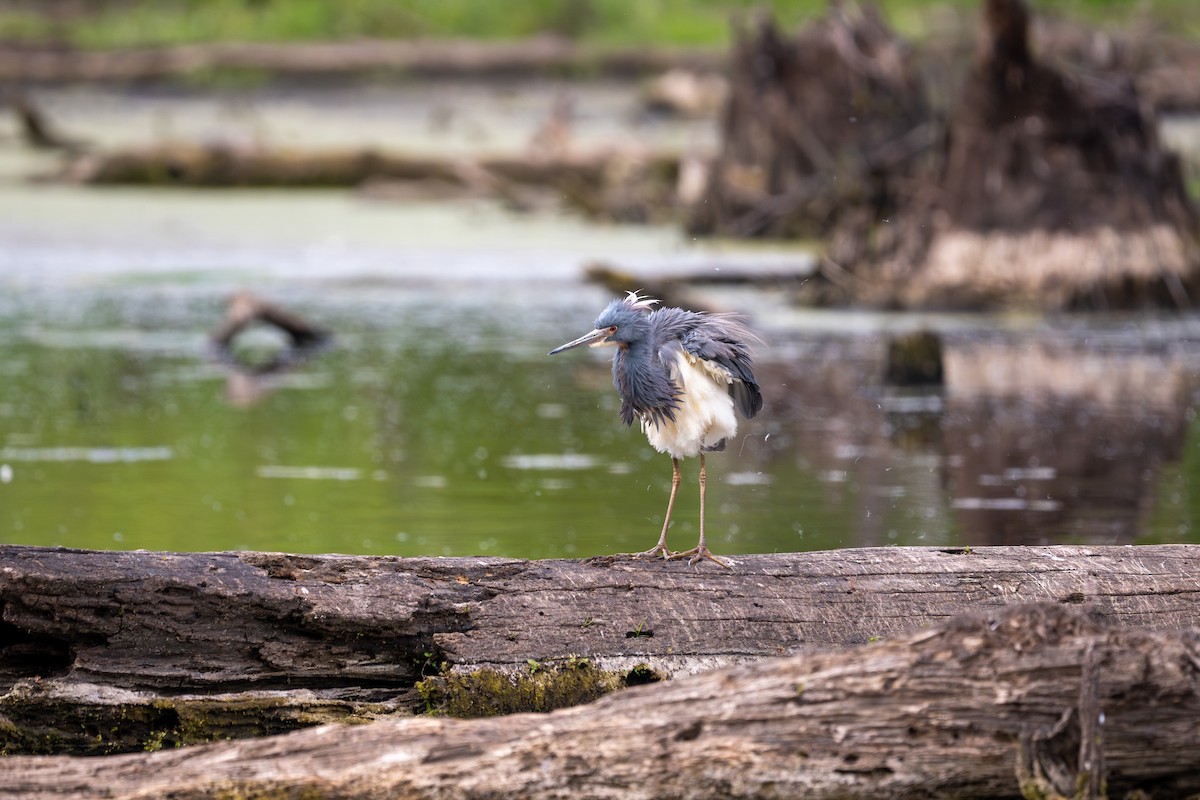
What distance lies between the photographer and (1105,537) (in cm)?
685

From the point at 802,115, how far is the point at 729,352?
13100 millimetres

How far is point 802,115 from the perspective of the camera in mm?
17328

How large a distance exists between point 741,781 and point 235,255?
13.7 metres

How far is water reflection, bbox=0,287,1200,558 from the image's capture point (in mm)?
7094

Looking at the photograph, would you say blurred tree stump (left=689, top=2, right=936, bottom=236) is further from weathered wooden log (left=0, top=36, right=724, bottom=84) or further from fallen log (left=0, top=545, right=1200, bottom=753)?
fallen log (left=0, top=545, right=1200, bottom=753)

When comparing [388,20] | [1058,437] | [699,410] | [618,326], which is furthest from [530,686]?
[388,20]

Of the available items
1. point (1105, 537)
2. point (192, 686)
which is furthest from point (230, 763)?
point (1105, 537)

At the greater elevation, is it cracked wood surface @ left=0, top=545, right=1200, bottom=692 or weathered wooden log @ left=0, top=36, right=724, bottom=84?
weathered wooden log @ left=0, top=36, right=724, bottom=84

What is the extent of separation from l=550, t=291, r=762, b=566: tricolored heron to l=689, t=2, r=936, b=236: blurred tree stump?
11.6 metres

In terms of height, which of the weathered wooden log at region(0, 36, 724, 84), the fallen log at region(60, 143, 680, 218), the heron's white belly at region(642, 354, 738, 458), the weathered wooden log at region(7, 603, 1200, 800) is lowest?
the weathered wooden log at region(7, 603, 1200, 800)

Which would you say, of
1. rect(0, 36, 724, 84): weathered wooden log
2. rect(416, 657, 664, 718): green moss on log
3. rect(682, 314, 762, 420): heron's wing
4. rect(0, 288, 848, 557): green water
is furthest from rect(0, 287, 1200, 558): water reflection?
rect(0, 36, 724, 84): weathered wooden log

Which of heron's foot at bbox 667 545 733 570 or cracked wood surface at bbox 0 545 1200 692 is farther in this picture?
heron's foot at bbox 667 545 733 570

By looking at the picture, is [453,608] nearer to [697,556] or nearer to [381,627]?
[381,627]

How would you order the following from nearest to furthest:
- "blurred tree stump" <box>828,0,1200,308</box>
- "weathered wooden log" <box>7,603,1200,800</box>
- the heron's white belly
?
"weathered wooden log" <box>7,603,1200,800</box>, the heron's white belly, "blurred tree stump" <box>828,0,1200,308</box>
